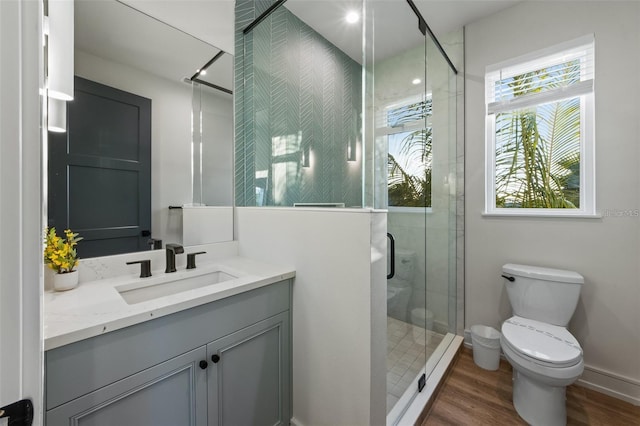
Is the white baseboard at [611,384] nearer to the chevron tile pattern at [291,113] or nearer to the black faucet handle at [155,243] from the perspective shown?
the chevron tile pattern at [291,113]

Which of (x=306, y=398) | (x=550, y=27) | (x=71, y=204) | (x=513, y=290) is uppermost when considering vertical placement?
(x=550, y=27)

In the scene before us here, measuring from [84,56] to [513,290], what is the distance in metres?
2.85

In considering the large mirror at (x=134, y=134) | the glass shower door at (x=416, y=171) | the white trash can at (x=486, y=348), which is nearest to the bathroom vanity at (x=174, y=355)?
the large mirror at (x=134, y=134)

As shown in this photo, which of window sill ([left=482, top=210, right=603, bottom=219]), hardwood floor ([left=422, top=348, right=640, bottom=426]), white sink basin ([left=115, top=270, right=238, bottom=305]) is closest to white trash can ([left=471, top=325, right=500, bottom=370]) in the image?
hardwood floor ([left=422, top=348, right=640, bottom=426])

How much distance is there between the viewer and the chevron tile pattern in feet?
5.97

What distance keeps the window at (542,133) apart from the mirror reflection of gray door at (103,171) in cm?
244

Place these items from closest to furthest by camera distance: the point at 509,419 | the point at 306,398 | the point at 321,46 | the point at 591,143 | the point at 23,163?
the point at 23,163 < the point at 306,398 < the point at 509,419 < the point at 591,143 < the point at 321,46

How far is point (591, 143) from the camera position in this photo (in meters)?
1.76

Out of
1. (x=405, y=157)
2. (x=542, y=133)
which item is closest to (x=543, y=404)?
(x=405, y=157)

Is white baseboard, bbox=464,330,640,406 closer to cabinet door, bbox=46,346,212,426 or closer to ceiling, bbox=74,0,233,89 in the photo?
cabinet door, bbox=46,346,212,426

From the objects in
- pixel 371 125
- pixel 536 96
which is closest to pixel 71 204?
pixel 371 125

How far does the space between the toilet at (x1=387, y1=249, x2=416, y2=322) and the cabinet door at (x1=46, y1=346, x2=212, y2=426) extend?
123 cm

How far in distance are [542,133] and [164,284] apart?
274cm

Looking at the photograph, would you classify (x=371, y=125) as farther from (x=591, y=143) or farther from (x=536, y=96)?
(x=591, y=143)
